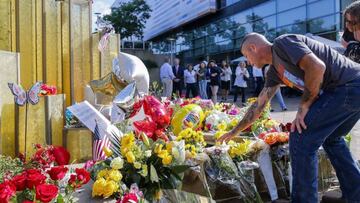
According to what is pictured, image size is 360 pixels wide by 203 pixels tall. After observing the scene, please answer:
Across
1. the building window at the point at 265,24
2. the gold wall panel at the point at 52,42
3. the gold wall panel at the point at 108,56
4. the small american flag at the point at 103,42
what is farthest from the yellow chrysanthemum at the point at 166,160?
the building window at the point at 265,24

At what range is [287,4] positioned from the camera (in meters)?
23.5

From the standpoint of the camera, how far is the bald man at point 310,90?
286 centimetres

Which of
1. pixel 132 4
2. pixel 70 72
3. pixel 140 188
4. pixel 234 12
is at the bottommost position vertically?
pixel 140 188

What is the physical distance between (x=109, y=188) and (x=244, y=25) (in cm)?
2626

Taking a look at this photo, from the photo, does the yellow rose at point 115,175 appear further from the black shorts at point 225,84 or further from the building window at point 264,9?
the building window at point 264,9

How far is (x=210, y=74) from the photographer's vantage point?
15.4 metres

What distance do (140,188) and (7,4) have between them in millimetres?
3425

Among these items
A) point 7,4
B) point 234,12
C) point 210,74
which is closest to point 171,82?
point 210,74

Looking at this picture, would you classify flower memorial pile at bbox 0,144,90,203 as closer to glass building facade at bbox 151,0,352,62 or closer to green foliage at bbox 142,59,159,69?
glass building facade at bbox 151,0,352,62

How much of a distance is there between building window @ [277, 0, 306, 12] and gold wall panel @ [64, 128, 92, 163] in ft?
62.4

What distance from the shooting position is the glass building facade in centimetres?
2027

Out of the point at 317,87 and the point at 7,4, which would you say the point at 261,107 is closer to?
the point at 317,87

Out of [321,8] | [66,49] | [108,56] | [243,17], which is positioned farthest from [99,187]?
[243,17]

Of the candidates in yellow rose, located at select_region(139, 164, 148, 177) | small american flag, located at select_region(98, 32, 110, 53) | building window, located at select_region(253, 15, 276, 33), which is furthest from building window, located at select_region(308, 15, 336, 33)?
yellow rose, located at select_region(139, 164, 148, 177)
